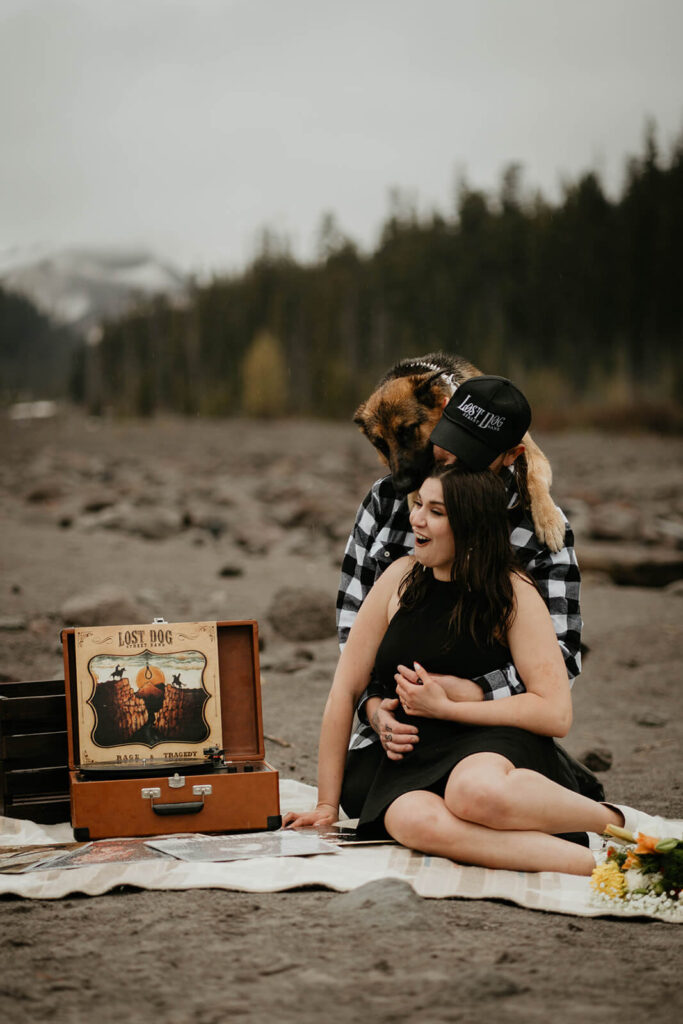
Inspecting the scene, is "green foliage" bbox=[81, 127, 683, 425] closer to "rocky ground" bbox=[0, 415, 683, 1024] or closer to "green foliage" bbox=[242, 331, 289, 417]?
"green foliage" bbox=[242, 331, 289, 417]

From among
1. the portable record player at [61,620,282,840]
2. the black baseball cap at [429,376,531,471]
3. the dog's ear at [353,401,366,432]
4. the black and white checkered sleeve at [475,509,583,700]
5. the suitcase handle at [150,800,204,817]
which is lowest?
the suitcase handle at [150,800,204,817]

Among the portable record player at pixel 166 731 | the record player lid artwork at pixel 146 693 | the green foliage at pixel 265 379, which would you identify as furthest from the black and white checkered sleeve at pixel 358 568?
the green foliage at pixel 265 379

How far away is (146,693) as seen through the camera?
141 inches

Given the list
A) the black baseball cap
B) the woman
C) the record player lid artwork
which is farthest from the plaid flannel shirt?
the record player lid artwork

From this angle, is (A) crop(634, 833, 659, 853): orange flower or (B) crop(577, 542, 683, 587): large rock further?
(B) crop(577, 542, 683, 587): large rock

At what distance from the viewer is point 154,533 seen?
12156mm

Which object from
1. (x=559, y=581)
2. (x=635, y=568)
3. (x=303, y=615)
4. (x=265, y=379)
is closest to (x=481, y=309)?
(x=265, y=379)

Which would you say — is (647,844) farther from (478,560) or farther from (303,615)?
(303,615)

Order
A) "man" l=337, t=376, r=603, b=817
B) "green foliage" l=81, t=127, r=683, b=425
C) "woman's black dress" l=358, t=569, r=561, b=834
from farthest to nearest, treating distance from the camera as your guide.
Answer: "green foliage" l=81, t=127, r=683, b=425 < "man" l=337, t=376, r=603, b=817 < "woman's black dress" l=358, t=569, r=561, b=834

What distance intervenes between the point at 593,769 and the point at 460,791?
197 cm

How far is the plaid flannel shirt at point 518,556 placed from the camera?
354 cm

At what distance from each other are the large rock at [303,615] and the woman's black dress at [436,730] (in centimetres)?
401

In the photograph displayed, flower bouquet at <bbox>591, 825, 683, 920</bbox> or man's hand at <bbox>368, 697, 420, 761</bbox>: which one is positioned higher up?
man's hand at <bbox>368, 697, 420, 761</bbox>

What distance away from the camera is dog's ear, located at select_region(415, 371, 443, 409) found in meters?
4.64
